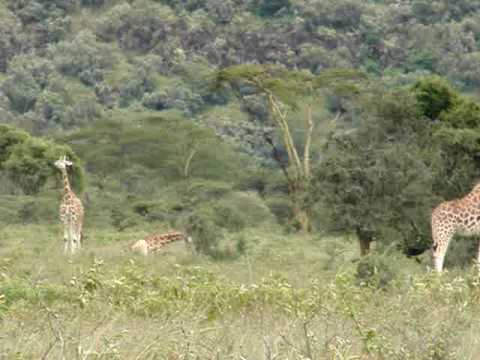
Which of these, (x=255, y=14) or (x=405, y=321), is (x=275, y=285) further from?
(x=255, y=14)

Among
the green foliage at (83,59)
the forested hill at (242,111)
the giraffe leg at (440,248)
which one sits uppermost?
the giraffe leg at (440,248)

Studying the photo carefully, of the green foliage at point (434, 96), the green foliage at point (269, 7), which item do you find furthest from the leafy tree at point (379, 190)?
the green foliage at point (269, 7)

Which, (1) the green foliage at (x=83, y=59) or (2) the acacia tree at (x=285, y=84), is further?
(1) the green foliage at (x=83, y=59)

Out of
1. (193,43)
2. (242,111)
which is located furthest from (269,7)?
(242,111)

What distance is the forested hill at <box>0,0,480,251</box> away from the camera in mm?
14367

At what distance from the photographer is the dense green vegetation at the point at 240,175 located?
221 inches

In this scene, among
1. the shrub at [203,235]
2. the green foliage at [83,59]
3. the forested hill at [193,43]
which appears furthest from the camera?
the green foliage at [83,59]

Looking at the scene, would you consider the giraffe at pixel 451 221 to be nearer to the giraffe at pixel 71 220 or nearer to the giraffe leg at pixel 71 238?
the giraffe leg at pixel 71 238

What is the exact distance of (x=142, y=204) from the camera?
22.3 meters

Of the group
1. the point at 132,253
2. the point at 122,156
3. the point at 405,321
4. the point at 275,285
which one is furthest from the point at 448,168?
the point at 122,156

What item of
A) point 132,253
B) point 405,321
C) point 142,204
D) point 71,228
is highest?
point 405,321

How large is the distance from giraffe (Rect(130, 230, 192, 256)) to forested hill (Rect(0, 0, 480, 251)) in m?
0.63

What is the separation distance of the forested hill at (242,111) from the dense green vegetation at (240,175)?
45mm

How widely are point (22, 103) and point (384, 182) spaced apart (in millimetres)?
29861
